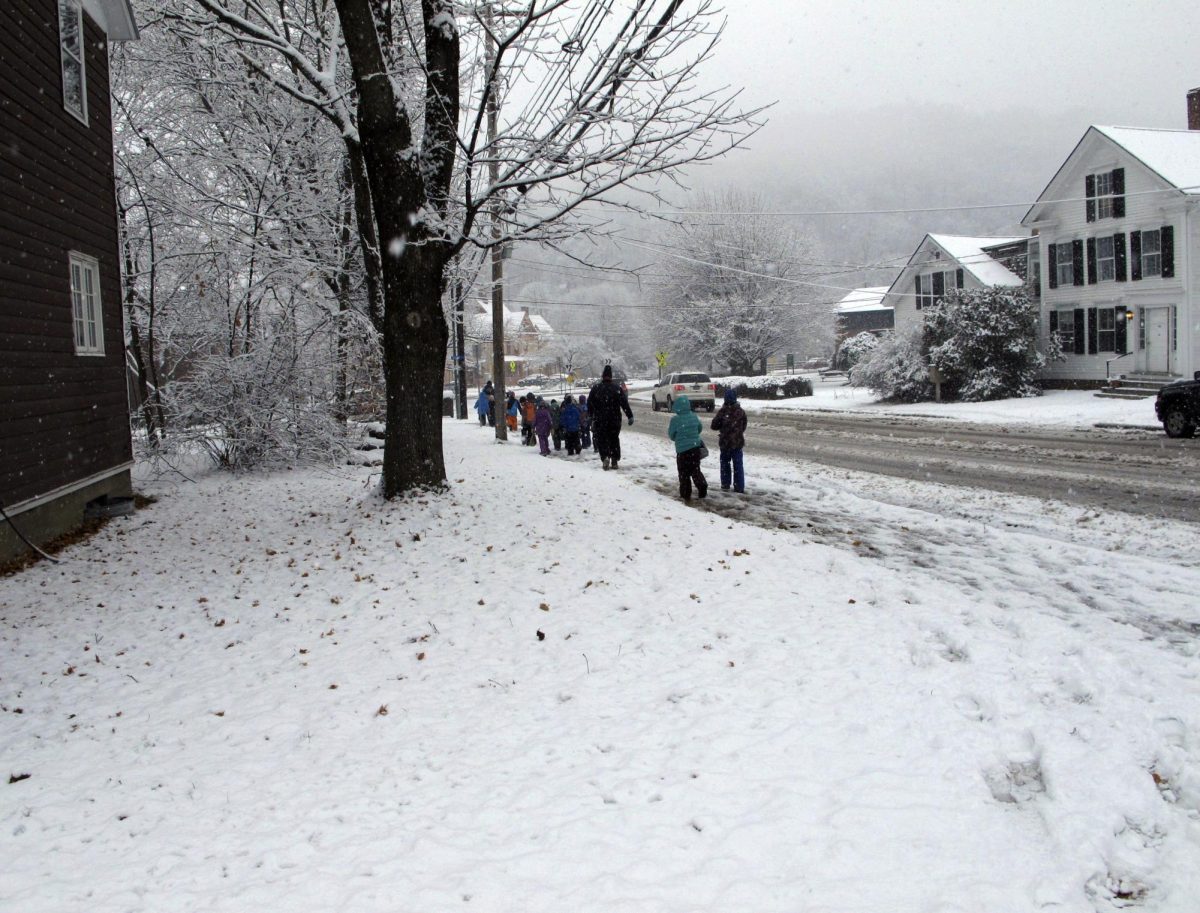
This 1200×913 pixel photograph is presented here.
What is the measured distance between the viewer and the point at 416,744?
463cm

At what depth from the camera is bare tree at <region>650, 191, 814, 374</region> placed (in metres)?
55.1

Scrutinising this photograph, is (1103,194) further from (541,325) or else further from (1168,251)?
(541,325)

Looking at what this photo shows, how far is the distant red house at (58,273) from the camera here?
30.9 ft

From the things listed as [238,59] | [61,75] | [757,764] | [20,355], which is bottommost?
[757,764]

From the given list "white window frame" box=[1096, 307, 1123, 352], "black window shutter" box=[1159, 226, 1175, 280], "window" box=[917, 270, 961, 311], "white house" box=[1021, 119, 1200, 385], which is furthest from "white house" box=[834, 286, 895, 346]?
"black window shutter" box=[1159, 226, 1175, 280]

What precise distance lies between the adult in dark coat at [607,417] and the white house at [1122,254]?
22738 millimetres

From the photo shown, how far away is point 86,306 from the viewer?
1232 cm

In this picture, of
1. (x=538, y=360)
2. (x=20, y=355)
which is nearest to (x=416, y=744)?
(x=20, y=355)

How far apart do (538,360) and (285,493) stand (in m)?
83.5

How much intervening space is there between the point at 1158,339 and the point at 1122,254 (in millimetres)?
3568

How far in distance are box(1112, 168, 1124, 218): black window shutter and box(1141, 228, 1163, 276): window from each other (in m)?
1.55

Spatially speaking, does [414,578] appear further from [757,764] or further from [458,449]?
[458,449]

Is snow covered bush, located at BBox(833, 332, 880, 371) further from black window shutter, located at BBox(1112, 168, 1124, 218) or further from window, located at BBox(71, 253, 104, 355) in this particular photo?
window, located at BBox(71, 253, 104, 355)

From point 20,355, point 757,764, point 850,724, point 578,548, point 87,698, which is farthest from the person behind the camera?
point 20,355
